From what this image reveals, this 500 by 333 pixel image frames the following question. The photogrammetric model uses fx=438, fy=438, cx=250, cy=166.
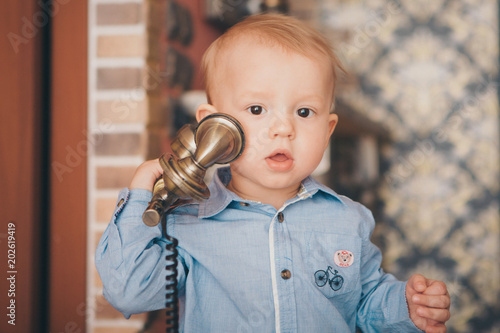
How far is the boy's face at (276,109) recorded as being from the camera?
2.54 ft

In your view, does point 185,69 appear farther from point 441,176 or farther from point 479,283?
point 479,283

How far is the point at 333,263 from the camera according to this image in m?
0.82

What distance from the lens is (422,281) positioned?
77 centimetres

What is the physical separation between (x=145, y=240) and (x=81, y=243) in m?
0.50

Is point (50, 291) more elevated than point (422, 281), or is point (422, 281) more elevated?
point (422, 281)

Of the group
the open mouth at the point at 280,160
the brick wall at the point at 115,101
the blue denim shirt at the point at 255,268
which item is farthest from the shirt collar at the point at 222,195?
the brick wall at the point at 115,101

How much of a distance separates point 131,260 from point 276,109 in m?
0.36

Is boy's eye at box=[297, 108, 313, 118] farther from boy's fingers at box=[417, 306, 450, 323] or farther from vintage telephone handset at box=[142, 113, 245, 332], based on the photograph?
boy's fingers at box=[417, 306, 450, 323]

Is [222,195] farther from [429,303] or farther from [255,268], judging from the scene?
[429,303]

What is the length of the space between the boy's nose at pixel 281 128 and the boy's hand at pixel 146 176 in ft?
0.70

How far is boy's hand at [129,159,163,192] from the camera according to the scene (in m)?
0.76

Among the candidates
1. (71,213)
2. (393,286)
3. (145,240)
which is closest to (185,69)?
(71,213)

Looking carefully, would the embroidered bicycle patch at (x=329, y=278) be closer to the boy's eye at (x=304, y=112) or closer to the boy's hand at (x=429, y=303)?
the boy's hand at (x=429, y=303)

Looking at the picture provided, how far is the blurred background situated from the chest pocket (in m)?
0.58
